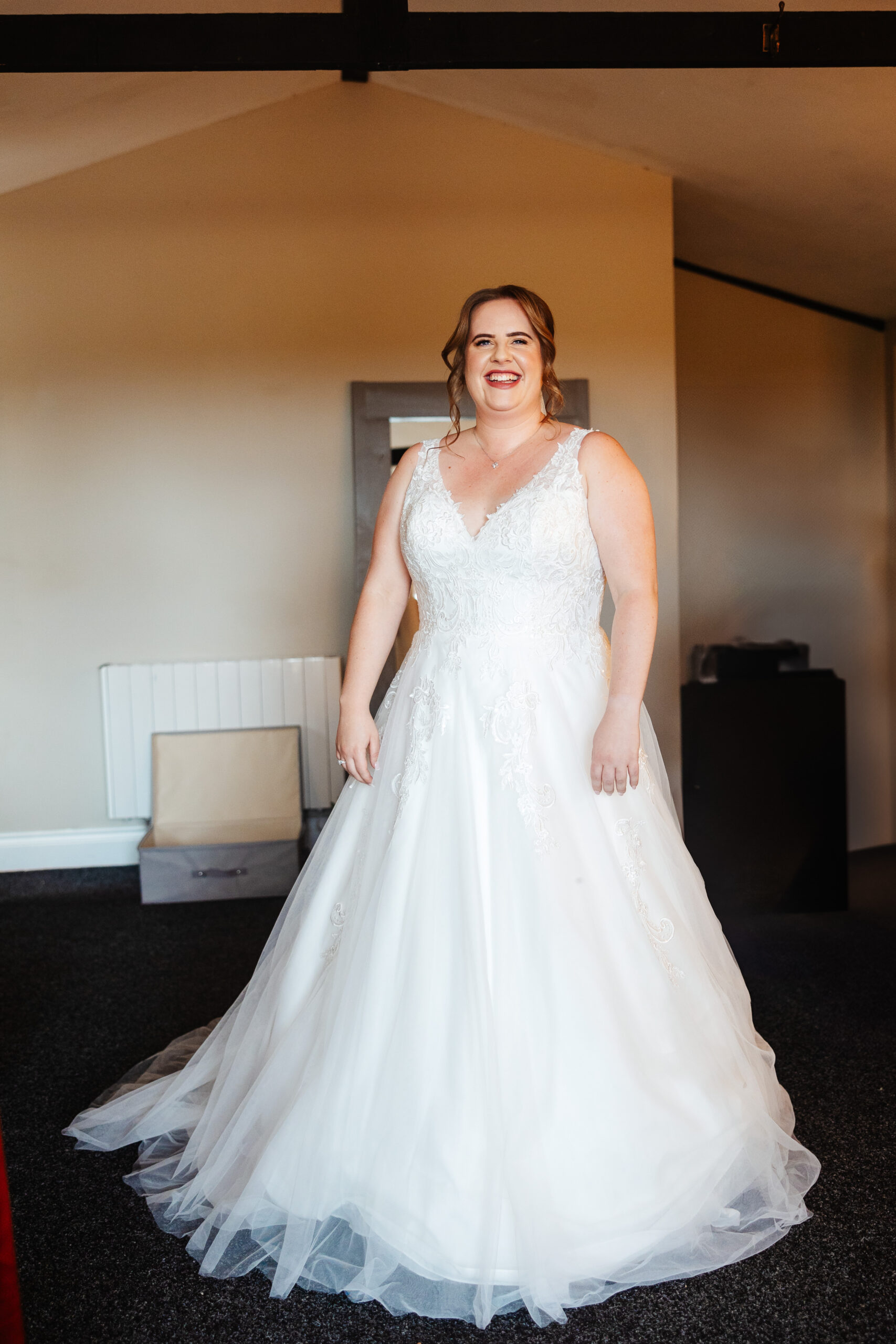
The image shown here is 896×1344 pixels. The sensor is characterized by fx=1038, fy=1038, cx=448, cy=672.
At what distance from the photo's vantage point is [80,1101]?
2604mm

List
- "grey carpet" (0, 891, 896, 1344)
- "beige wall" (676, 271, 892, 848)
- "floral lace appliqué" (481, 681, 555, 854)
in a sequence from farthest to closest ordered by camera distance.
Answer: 1. "beige wall" (676, 271, 892, 848)
2. "floral lace appliqué" (481, 681, 555, 854)
3. "grey carpet" (0, 891, 896, 1344)

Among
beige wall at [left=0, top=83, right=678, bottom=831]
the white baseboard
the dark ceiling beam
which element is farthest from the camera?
the white baseboard

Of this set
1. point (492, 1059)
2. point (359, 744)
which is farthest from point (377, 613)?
point (492, 1059)

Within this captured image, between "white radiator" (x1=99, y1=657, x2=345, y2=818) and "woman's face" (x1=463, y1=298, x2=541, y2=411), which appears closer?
"woman's face" (x1=463, y1=298, x2=541, y2=411)

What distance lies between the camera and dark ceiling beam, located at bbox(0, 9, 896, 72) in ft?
8.74

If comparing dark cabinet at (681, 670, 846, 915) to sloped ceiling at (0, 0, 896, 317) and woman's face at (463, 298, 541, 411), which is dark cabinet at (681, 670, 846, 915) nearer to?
sloped ceiling at (0, 0, 896, 317)

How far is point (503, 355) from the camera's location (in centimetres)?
222

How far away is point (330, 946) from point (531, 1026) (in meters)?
0.48

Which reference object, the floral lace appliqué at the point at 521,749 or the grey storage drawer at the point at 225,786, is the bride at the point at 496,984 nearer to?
the floral lace appliqué at the point at 521,749

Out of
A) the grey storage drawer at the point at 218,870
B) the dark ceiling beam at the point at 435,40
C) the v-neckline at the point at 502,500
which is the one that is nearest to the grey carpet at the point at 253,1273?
the grey storage drawer at the point at 218,870

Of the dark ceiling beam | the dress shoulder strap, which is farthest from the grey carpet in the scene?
the dark ceiling beam

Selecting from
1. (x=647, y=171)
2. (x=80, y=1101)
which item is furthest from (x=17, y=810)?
(x=647, y=171)

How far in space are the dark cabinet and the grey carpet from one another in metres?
0.71

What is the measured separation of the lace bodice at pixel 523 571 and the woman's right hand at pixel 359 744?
0.22 meters
